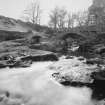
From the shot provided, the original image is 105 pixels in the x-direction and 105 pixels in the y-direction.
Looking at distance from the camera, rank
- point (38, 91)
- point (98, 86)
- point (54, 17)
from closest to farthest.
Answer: point (98, 86)
point (38, 91)
point (54, 17)

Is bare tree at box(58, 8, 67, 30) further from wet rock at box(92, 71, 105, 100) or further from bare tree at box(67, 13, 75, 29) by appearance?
wet rock at box(92, 71, 105, 100)

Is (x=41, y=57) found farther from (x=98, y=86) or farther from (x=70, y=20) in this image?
(x=70, y=20)

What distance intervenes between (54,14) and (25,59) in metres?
38.8

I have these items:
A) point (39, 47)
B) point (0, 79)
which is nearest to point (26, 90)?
point (0, 79)

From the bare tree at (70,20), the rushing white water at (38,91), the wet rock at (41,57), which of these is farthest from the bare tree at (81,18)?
the rushing white water at (38,91)

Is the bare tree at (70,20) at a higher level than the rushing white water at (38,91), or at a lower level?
higher

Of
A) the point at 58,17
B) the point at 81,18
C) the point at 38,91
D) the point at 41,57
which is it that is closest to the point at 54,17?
the point at 58,17

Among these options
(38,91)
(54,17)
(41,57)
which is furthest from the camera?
(54,17)

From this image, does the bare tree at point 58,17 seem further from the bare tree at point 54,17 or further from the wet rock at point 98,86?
the wet rock at point 98,86

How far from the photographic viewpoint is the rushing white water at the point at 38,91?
6234 mm

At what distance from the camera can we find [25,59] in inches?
453

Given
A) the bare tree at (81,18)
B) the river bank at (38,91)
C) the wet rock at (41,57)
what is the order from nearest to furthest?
the river bank at (38,91) → the wet rock at (41,57) → the bare tree at (81,18)

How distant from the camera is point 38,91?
7.11m

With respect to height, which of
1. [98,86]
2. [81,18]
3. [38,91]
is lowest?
[38,91]
